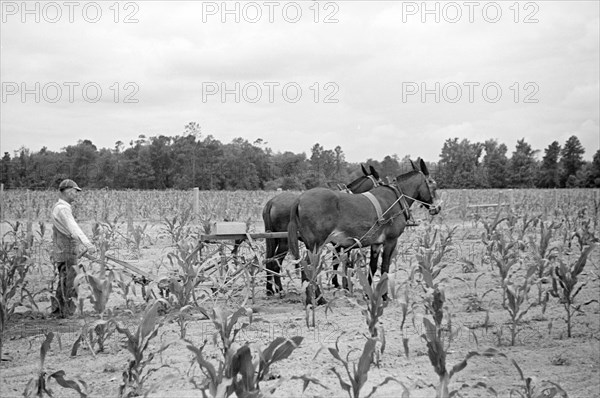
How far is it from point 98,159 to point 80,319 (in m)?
34.1

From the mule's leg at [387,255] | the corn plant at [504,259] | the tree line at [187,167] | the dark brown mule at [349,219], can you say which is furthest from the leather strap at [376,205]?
the tree line at [187,167]

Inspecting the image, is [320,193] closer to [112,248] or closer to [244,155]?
[112,248]

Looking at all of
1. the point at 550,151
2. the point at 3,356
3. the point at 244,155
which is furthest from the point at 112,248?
the point at 550,151

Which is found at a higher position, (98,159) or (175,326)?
(98,159)

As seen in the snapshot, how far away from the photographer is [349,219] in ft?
26.2

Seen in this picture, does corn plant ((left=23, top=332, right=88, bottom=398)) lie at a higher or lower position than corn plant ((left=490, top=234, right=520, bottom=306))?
lower

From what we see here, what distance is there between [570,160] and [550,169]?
3.42 metres

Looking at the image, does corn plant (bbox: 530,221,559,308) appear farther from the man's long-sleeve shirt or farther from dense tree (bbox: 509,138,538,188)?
dense tree (bbox: 509,138,538,188)

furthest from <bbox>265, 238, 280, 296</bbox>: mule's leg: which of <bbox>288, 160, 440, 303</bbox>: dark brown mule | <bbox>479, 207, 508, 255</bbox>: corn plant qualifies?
<bbox>479, 207, 508, 255</bbox>: corn plant

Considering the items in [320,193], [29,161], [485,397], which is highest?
[29,161]

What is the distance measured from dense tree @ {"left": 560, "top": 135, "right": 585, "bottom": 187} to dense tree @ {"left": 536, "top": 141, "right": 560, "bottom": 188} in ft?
2.61

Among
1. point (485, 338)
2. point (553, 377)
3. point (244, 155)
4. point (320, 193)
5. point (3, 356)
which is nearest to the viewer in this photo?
point (553, 377)

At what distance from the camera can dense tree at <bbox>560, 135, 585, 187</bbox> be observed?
2446 inches

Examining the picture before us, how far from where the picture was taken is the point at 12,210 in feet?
70.6
